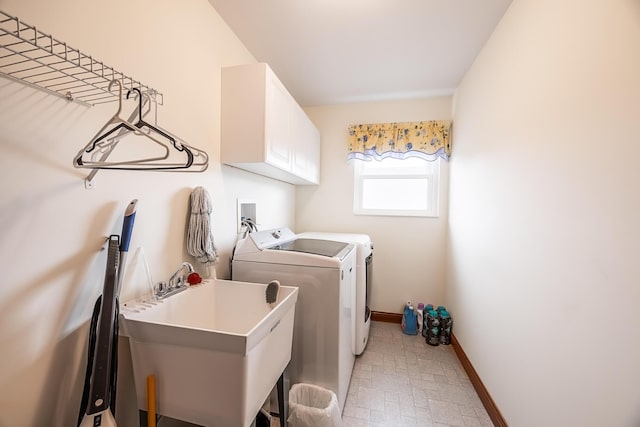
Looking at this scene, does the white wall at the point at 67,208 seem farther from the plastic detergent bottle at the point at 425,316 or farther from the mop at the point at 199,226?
the plastic detergent bottle at the point at 425,316

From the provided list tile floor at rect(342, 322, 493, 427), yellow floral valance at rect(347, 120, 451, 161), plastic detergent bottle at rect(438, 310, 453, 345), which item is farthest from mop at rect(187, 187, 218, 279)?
plastic detergent bottle at rect(438, 310, 453, 345)

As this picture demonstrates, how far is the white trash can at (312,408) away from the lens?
4.35ft

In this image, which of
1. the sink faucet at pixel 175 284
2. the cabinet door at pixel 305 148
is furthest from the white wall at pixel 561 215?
the sink faucet at pixel 175 284

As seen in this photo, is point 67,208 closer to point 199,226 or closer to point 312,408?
point 199,226

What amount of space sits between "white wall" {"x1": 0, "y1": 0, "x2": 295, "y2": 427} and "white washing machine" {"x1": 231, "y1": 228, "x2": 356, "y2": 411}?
0.46m

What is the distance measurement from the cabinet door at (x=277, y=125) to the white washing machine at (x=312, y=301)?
610 millimetres

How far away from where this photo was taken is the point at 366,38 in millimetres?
1860

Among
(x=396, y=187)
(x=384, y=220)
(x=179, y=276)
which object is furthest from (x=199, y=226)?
(x=396, y=187)

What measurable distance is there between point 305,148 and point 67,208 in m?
1.85

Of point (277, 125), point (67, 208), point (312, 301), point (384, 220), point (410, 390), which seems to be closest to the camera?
point (67, 208)

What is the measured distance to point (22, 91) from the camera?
2.46 ft

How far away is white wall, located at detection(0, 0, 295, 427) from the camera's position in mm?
740

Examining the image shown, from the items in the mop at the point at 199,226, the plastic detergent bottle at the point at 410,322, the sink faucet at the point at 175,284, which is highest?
the mop at the point at 199,226

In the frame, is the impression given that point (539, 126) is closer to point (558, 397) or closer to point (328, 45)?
point (558, 397)
